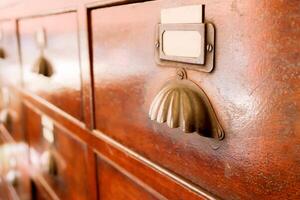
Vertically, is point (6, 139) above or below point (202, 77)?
below

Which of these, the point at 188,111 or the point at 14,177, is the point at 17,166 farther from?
the point at 188,111

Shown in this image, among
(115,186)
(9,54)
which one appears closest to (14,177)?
(9,54)

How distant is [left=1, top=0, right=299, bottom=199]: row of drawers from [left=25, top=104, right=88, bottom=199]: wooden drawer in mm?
15

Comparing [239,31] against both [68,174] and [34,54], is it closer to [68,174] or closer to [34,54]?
[68,174]

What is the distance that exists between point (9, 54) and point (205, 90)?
1.23m

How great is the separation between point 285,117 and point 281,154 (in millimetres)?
39

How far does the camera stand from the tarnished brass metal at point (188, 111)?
0.42m

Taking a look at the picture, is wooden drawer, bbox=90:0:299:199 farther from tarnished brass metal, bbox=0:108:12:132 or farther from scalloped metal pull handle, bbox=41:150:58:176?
tarnished brass metal, bbox=0:108:12:132

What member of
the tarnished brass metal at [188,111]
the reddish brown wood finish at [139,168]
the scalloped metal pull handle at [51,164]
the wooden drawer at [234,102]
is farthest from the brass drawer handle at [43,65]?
the tarnished brass metal at [188,111]

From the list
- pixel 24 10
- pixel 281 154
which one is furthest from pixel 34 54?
pixel 281 154

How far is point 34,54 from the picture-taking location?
3.75 ft

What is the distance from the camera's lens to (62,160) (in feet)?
3.30

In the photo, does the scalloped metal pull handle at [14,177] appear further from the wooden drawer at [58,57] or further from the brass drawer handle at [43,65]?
the brass drawer handle at [43,65]

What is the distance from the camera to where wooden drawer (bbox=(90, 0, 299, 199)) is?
0.35m
